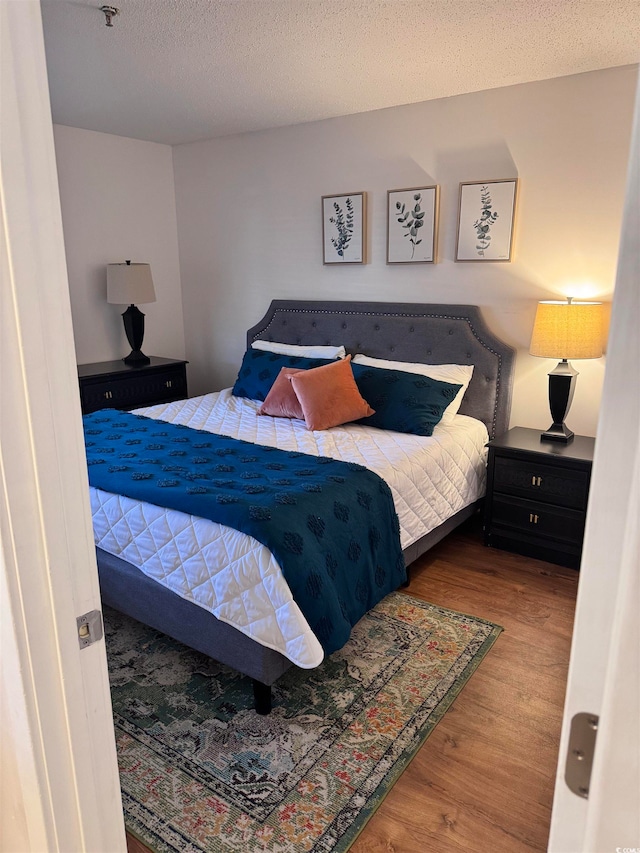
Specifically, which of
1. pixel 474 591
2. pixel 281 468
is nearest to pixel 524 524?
pixel 474 591

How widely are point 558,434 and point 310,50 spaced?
2.26 metres

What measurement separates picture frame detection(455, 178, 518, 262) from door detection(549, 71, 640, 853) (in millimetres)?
3121

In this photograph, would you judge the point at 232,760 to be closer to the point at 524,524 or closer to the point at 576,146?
the point at 524,524

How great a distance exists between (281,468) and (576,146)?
229cm

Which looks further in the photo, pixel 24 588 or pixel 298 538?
pixel 298 538

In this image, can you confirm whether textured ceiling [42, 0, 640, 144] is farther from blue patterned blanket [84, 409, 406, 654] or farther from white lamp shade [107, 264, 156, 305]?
blue patterned blanket [84, 409, 406, 654]

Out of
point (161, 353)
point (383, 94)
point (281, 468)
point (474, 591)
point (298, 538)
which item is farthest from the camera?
point (161, 353)

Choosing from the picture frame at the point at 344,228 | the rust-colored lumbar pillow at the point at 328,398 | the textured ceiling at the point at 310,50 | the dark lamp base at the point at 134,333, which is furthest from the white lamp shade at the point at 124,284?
the rust-colored lumbar pillow at the point at 328,398

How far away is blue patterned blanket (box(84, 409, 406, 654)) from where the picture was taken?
2.05m

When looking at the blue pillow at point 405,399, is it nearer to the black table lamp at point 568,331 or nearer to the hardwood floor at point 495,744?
the black table lamp at point 568,331

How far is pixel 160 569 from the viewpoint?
2199 mm

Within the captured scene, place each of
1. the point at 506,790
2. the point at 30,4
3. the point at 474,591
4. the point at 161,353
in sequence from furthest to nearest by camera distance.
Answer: the point at 161,353, the point at 474,591, the point at 506,790, the point at 30,4

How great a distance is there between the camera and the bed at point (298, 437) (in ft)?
6.84

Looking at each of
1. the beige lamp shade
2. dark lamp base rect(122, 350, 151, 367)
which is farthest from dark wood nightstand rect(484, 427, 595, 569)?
dark lamp base rect(122, 350, 151, 367)
